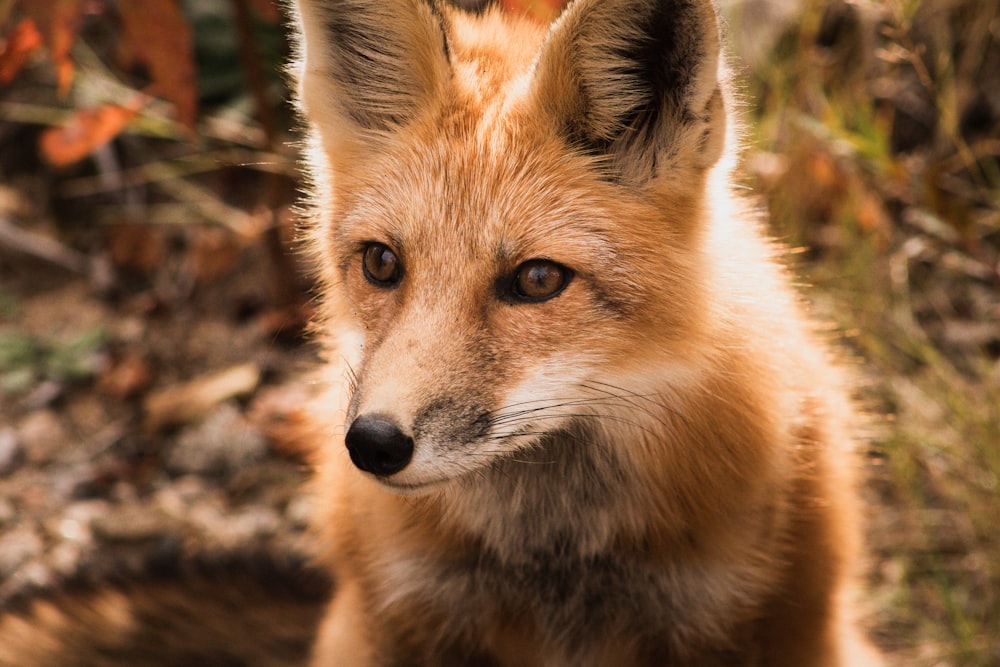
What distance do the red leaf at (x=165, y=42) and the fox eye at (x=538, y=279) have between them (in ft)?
5.73

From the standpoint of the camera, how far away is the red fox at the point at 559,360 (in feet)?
5.83

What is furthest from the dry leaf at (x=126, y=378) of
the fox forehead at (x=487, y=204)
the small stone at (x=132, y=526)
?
the fox forehead at (x=487, y=204)

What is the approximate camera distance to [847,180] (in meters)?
3.87

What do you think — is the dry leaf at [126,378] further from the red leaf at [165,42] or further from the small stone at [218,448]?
the red leaf at [165,42]

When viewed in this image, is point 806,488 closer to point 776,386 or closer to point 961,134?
point 776,386

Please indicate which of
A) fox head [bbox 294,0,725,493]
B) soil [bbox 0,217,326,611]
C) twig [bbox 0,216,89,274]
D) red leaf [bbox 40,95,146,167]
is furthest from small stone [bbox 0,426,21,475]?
fox head [bbox 294,0,725,493]

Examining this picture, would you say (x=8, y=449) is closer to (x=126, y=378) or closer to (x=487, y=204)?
(x=126, y=378)

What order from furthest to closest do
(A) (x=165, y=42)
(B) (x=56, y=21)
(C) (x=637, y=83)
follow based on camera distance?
1. (A) (x=165, y=42)
2. (B) (x=56, y=21)
3. (C) (x=637, y=83)

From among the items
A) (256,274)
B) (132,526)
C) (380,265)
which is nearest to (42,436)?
(132,526)

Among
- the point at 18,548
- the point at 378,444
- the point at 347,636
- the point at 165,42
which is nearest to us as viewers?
the point at 378,444

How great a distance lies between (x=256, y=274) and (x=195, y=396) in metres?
0.85

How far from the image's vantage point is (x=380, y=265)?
6.36 ft

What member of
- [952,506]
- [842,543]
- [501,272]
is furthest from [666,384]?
[952,506]

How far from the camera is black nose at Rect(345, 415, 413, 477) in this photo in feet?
5.21
